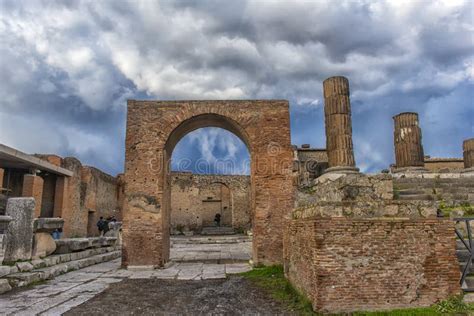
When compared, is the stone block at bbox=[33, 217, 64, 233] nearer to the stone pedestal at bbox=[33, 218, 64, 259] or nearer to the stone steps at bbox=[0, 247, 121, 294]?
the stone pedestal at bbox=[33, 218, 64, 259]

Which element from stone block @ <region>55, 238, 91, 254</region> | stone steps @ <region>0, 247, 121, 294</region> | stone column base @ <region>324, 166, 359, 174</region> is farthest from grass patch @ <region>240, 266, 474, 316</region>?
stone block @ <region>55, 238, 91, 254</region>

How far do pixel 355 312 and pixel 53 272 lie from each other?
271 inches

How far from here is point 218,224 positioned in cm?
3184

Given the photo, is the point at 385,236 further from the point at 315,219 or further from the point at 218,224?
the point at 218,224

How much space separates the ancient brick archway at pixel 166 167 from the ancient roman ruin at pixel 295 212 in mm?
28

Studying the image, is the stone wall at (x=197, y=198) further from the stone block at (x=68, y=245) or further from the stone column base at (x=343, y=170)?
→ the stone column base at (x=343, y=170)

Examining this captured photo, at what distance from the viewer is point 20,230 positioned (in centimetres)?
809

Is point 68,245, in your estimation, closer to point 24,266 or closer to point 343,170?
point 24,266

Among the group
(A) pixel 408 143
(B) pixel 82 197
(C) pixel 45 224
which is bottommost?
(C) pixel 45 224

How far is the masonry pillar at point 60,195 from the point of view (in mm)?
19000

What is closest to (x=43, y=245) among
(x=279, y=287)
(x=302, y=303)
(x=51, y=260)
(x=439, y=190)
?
(x=51, y=260)

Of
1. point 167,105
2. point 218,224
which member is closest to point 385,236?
point 167,105

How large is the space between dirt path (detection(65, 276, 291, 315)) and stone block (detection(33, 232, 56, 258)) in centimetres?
243

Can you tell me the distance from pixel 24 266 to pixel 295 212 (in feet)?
19.4
